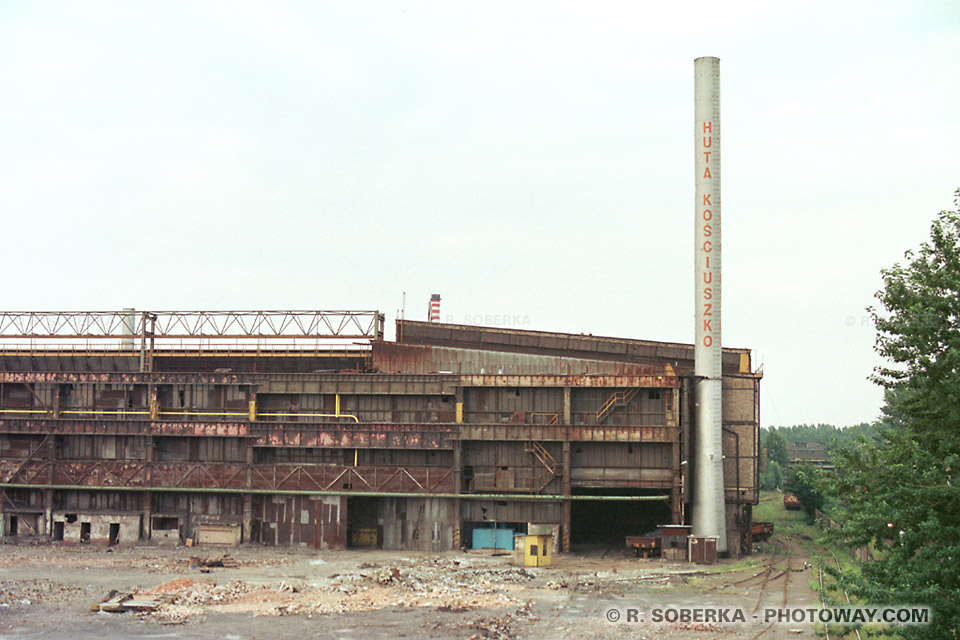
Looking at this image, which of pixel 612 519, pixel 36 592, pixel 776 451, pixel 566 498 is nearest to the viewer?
pixel 36 592

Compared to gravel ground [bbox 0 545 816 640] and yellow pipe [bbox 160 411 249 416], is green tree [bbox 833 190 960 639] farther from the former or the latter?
yellow pipe [bbox 160 411 249 416]

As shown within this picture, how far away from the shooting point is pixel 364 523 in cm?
5450

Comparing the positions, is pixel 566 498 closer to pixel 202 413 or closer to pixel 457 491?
pixel 457 491

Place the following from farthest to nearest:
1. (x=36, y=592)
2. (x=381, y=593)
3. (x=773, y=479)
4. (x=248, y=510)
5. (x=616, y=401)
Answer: (x=773, y=479) → (x=248, y=510) → (x=616, y=401) → (x=36, y=592) → (x=381, y=593)

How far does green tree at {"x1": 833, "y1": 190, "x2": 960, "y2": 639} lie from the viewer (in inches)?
919

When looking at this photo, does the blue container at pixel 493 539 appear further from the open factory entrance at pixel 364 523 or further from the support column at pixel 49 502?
the support column at pixel 49 502

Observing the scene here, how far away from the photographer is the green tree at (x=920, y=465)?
23.3 meters

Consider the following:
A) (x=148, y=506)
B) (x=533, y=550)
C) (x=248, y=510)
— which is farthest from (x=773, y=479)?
(x=148, y=506)

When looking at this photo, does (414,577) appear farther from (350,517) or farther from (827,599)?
(827,599)

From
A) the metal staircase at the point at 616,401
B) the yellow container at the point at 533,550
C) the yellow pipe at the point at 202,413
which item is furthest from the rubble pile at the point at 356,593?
the yellow pipe at the point at 202,413

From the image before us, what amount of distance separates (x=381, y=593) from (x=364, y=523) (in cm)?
1584

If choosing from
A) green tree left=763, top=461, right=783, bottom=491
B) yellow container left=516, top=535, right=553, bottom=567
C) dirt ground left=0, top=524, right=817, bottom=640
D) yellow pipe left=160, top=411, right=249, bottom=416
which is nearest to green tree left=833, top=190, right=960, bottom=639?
dirt ground left=0, top=524, right=817, bottom=640

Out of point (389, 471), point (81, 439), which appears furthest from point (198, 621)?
point (81, 439)

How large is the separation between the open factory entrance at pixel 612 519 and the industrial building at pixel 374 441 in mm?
190
